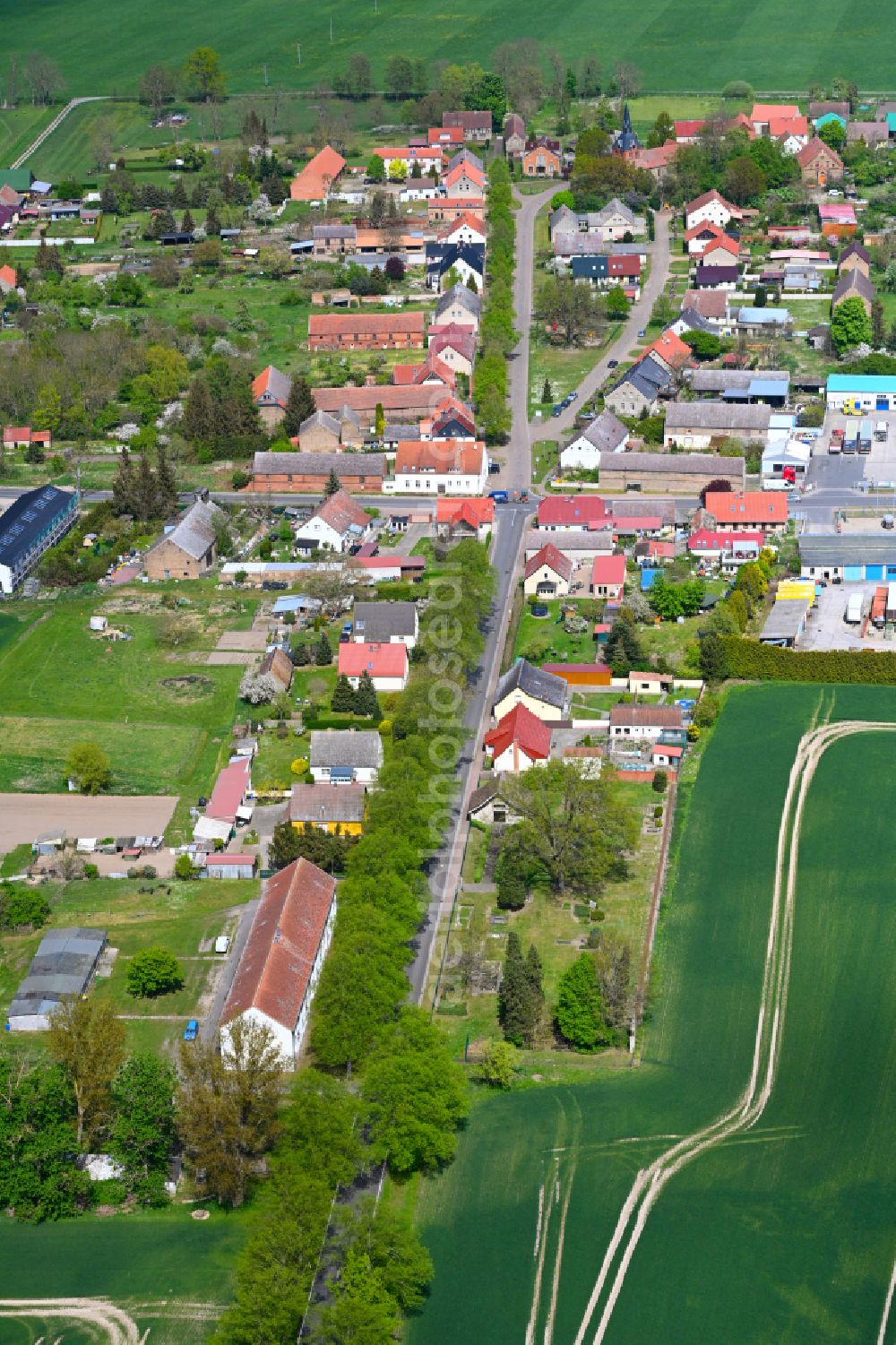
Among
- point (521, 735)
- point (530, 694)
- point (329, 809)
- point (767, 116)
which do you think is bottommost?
point (329, 809)

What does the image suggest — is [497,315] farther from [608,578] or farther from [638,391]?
[608,578]

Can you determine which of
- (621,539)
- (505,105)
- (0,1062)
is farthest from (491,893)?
(505,105)

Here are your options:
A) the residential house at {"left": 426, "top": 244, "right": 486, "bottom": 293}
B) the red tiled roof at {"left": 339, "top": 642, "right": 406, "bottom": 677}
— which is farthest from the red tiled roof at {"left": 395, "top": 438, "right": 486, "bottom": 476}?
the residential house at {"left": 426, "top": 244, "right": 486, "bottom": 293}

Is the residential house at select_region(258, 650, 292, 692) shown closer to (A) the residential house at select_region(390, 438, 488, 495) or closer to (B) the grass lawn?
(B) the grass lawn

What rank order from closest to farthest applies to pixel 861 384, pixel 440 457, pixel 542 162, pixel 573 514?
pixel 573 514 → pixel 440 457 → pixel 861 384 → pixel 542 162

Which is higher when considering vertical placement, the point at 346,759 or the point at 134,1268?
the point at 346,759

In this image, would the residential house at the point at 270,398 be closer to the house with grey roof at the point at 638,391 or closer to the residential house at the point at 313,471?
the residential house at the point at 313,471

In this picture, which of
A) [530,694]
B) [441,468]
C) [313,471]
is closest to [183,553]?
[313,471]
